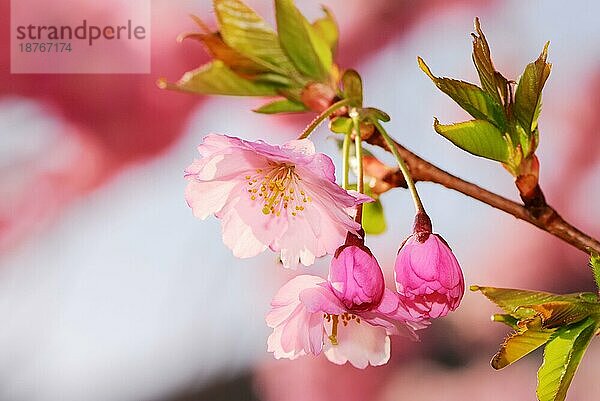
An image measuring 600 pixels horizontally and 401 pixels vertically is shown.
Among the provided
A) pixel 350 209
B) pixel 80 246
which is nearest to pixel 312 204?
pixel 350 209

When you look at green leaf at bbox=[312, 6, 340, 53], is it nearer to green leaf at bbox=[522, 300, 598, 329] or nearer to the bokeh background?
green leaf at bbox=[522, 300, 598, 329]

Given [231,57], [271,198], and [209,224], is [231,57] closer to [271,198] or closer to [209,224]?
[271,198]

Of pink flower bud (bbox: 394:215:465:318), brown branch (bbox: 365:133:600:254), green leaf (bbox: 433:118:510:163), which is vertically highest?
green leaf (bbox: 433:118:510:163)

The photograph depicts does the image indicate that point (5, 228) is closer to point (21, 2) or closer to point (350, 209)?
point (21, 2)

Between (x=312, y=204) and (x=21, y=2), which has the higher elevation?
(x=21, y=2)
